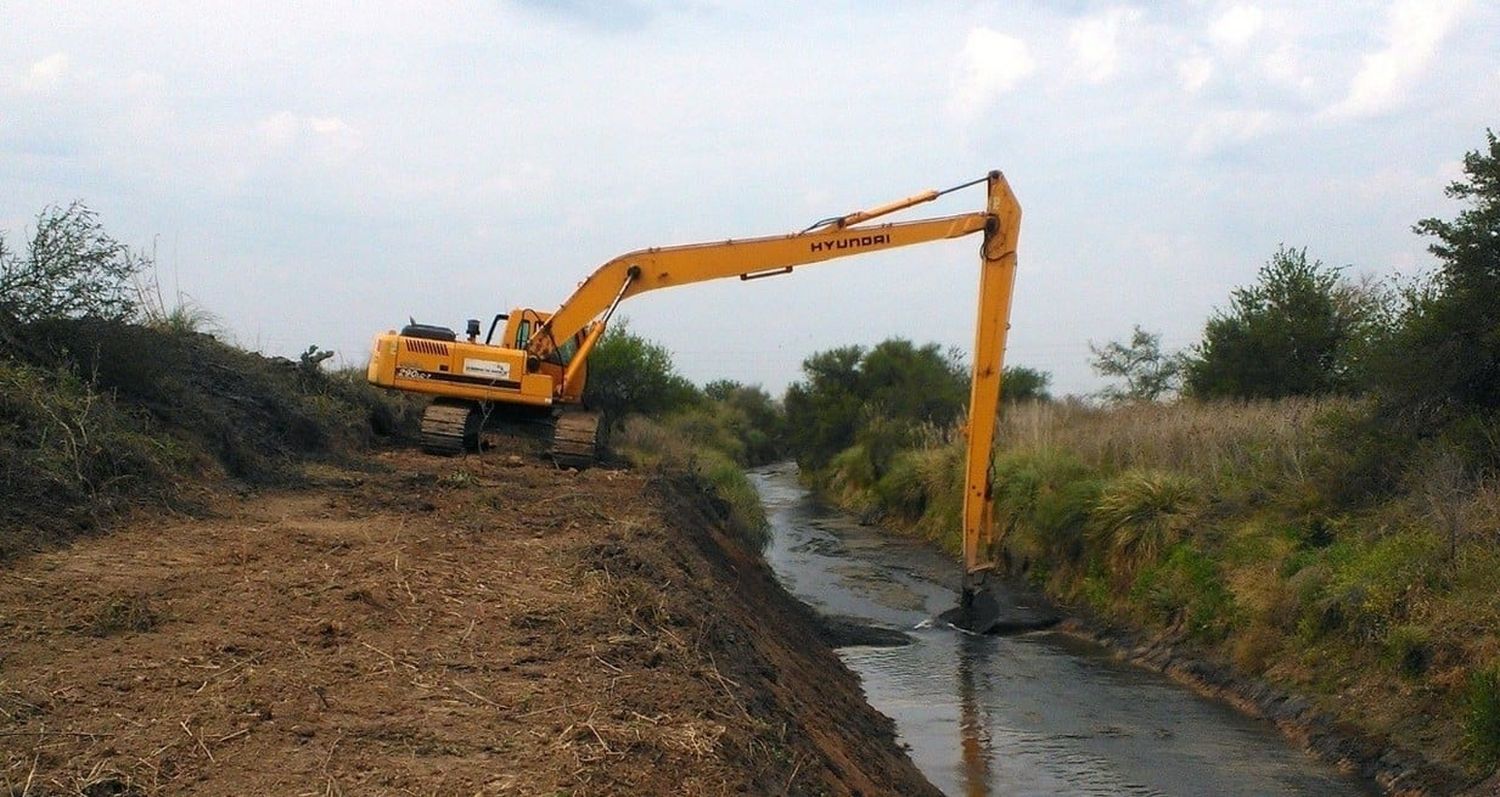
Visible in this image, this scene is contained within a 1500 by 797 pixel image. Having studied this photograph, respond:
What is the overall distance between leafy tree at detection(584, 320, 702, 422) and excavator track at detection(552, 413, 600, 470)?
12.2m

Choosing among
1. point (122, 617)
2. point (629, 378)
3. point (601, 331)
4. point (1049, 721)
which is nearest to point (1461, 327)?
point (1049, 721)

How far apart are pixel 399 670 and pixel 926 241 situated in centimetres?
1209

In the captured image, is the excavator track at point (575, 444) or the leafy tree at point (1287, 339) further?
the leafy tree at point (1287, 339)

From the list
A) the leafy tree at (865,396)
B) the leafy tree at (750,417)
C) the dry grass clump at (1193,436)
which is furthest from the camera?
the leafy tree at (750,417)

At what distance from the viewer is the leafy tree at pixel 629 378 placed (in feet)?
101

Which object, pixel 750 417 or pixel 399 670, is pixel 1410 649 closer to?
pixel 399 670

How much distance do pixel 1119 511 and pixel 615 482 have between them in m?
7.92

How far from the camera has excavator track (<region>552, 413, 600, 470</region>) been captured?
1775 centimetres

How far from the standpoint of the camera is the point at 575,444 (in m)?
17.8

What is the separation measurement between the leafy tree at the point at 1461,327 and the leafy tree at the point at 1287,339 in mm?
10960

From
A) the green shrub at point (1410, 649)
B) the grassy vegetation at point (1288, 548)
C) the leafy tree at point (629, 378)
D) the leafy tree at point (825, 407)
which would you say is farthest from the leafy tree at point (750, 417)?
the green shrub at point (1410, 649)

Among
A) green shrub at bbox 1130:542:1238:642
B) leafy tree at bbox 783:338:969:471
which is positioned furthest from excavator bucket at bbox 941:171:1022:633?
leafy tree at bbox 783:338:969:471

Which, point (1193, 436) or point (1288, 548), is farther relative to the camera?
point (1193, 436)

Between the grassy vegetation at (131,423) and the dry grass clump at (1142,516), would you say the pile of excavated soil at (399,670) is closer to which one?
the grassy vegetation at (131,423)
